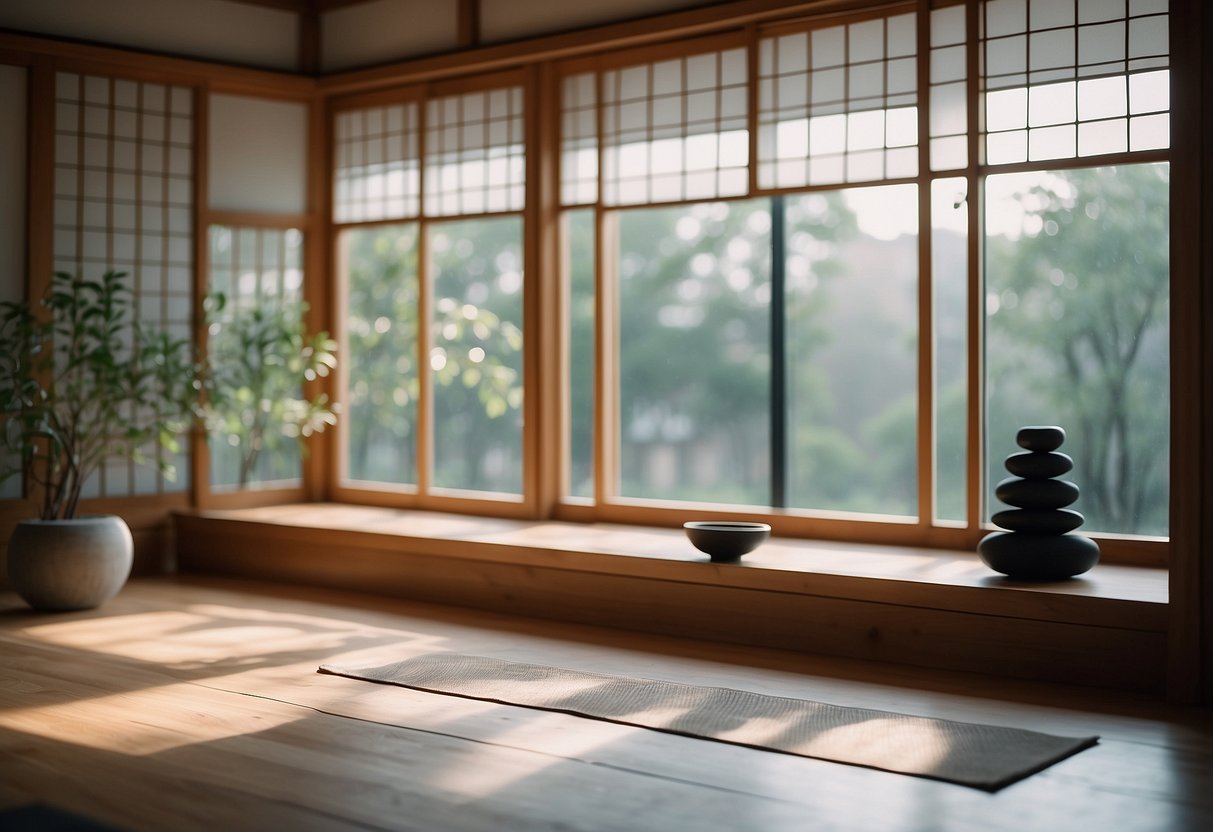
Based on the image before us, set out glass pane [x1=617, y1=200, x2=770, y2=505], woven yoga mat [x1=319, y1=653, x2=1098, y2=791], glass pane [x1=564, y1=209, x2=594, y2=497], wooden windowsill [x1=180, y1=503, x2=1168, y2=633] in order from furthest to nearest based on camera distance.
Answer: glass pane [x1=617, y1=200, x2=770, y2=505], glass pane [x1=564, y1=209, x2=594, y2=497], wooden windowsill [x1=180, y1=503, x2=1168, y2=633], woven yoga mat [x1=319, y1=653, x2=1098, y2=791]

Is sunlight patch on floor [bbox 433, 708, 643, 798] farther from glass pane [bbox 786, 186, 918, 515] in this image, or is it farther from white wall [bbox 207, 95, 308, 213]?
glass pane [bbox 786, 186, 918, 515]

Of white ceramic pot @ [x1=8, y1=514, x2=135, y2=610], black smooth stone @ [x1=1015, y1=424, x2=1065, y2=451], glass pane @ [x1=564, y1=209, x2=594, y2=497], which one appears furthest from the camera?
glass pane @ [x1=564, y1=209, x2=594, y2=497]

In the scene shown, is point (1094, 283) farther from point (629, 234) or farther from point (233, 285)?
point (233, 285)

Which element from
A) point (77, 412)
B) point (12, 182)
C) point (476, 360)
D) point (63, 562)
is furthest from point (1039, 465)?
point (12, 182)

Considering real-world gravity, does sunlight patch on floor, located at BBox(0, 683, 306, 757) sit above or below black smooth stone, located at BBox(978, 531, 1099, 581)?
below

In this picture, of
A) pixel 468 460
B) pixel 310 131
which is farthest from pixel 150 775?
pixel 468 460

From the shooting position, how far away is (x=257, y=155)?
22.2 ft

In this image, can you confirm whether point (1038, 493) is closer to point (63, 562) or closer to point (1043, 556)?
point (1043, 556)

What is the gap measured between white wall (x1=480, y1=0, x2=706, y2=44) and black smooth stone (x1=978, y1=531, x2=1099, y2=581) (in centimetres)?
280

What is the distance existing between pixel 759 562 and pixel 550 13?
297 cm

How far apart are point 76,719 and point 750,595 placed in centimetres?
231

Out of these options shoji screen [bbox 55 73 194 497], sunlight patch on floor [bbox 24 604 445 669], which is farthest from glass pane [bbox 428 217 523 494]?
sunlight patch on floor [bbox 24 604 445 669]

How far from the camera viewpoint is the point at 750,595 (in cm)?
459

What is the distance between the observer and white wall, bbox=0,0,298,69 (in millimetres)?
5953
